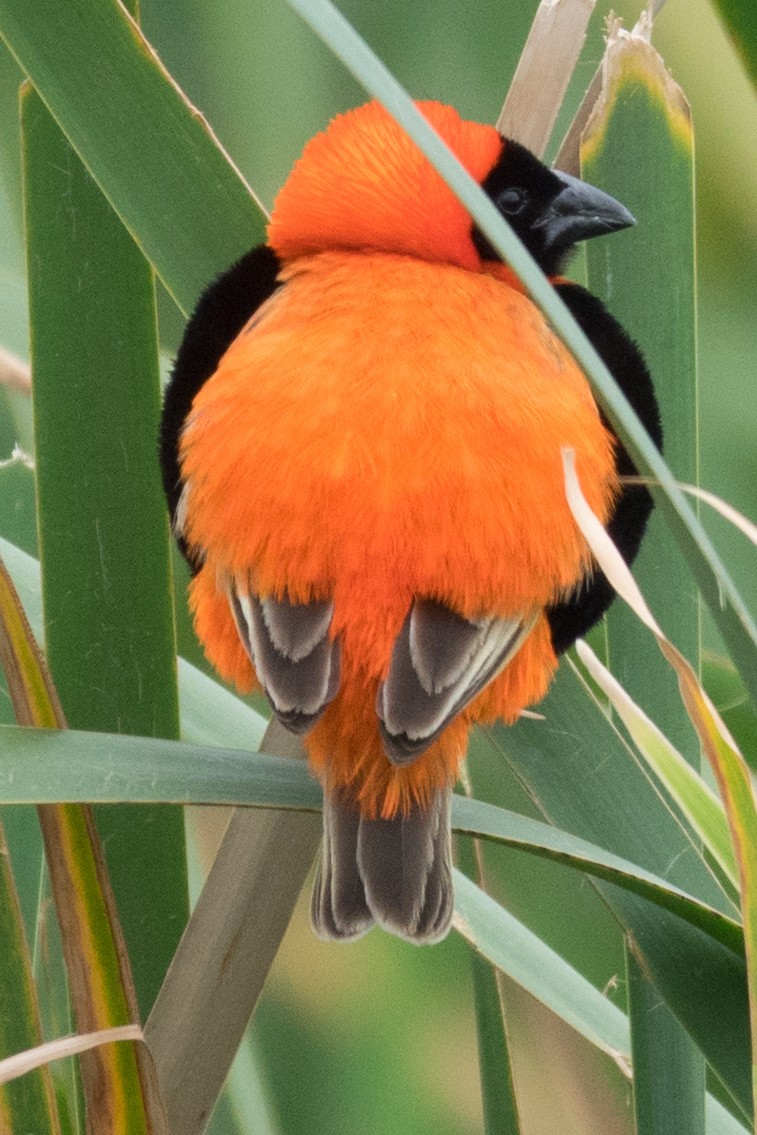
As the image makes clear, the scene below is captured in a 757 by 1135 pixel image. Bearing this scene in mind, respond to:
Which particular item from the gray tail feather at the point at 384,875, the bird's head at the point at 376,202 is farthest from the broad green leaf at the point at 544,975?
the bird's head at the point at 376,202

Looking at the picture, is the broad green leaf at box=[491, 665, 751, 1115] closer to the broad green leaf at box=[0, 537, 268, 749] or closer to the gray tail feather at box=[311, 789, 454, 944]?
the gray tail feather at box=[311, 789, 454, 944]

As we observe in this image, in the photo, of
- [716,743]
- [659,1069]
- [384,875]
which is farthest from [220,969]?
[716,743]

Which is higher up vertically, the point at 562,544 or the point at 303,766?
the point at 562,544

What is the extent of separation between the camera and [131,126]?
4.07 feet

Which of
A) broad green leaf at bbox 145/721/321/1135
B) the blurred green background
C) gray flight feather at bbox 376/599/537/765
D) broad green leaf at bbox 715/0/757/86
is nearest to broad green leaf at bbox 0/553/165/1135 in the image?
broad green leaf at bbox 145/721/321/1135

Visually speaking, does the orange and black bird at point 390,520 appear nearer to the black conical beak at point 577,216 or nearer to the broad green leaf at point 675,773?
the black conical beak at point 577,216

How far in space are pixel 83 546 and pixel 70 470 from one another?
0.07 m

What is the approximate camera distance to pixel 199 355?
4.61 feet

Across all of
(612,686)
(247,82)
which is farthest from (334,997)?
(247,82)

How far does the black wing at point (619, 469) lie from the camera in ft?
4.27

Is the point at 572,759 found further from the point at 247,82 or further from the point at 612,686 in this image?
the point at 247,82

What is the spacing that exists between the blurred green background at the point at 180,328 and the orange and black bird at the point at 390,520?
20.5 inches

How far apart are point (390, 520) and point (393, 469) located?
4 centimetres

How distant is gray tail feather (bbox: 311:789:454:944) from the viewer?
1.17 m
